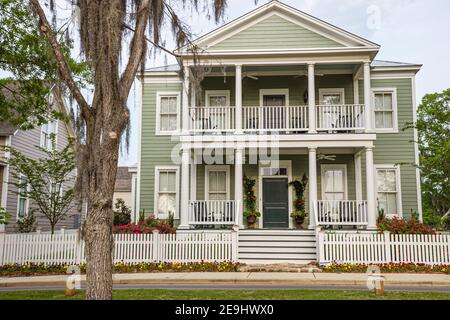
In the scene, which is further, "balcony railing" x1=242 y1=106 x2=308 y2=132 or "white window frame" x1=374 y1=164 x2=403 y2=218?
"white window frame" x1=374 y1=164 x2=403 y2=218

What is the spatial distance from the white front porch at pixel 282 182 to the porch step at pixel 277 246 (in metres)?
0.55

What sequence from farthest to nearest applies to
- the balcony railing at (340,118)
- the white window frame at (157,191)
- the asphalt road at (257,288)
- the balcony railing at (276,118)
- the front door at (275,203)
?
the white window frame at (157,191) → the front door at (275,203) → the balcony railing at (276,118) → the balcony railing at (340,118) → the asphalt road at (257,288)

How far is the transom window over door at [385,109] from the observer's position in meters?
15.3

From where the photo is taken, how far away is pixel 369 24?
12.9 metres

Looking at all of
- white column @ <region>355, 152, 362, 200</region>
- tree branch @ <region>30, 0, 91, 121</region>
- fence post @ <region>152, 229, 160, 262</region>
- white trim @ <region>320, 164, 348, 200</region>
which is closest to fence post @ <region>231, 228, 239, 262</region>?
fence post @ <region>152, 229, 160, 262</region>

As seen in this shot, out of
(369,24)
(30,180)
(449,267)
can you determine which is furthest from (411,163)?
(30,180)

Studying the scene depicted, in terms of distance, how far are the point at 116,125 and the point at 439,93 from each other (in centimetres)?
2674

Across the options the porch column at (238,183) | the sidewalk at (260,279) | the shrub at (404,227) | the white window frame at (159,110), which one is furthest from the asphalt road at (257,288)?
the white window frame at (159,110)

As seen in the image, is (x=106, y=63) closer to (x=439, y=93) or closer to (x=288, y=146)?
(x=288, y=146)

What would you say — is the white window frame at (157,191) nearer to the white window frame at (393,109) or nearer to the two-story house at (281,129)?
the two-story house at (281,129)

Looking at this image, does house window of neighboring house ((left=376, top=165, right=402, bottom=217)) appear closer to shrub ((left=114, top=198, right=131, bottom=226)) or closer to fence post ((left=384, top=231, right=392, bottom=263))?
fence post ((left=384, top=231, right=392, bottom=263))

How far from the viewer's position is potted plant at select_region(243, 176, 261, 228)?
14.6m

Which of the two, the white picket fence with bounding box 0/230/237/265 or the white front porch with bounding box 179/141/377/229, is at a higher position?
the white front porch with bounding box 179/141/377/229

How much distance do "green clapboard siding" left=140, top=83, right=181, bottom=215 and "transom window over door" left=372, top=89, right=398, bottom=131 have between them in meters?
7.85
